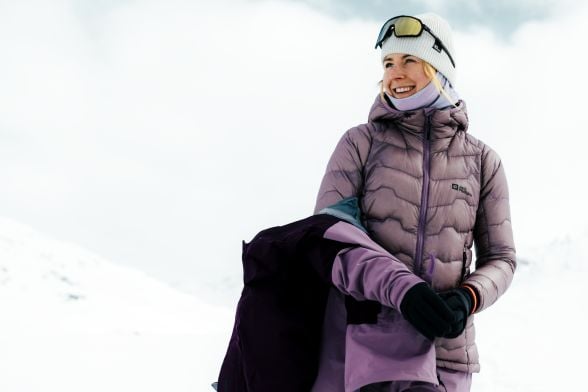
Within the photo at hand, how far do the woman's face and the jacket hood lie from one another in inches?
3.1

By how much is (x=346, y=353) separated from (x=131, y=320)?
8.46 meters

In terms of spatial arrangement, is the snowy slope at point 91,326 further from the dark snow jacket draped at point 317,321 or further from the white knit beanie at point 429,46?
the white knit beanie at point 429,46

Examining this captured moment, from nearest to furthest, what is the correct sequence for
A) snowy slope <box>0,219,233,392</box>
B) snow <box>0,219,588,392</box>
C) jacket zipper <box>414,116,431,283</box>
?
jacket zipper <box>414,116,431,283</box>
snowy slope <box>0,219,233,392</box>
snow <box>0,219,588,392</box>

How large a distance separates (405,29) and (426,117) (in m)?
0.40

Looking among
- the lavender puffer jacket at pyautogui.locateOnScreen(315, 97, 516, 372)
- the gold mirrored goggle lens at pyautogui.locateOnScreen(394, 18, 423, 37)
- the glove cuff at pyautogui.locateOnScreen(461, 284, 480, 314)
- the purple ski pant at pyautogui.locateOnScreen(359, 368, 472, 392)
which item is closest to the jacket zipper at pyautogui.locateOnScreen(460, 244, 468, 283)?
the lavender puffer jacket at pyautogui.locateOnScreen(315, 97, 516, 372)

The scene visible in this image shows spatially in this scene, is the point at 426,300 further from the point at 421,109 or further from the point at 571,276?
the point at 571,276

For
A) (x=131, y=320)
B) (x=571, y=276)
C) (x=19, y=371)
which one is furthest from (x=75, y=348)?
(x=571, y=276)

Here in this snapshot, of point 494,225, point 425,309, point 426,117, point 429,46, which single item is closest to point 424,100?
point 426,117

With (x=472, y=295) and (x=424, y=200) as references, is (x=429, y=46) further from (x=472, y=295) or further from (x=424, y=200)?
(x=472, y=295)

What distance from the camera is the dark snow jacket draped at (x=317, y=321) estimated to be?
91.3 inches

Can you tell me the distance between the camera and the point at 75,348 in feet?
25.3

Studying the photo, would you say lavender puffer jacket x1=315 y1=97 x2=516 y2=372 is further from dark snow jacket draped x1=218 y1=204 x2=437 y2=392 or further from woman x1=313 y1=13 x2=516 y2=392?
dark snow jacket draped x1=218 y1=204 x2=437 y2=392

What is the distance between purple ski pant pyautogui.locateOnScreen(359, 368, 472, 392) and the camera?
7.73ft

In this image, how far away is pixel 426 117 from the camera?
274cm
